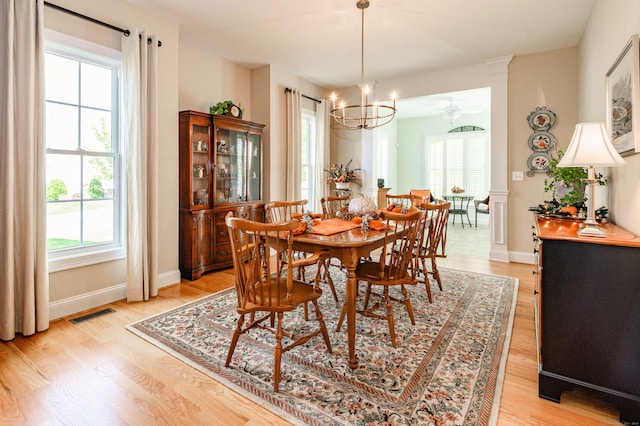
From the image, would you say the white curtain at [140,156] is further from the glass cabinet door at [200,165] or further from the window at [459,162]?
the window at [459,162]

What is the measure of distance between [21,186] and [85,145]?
29.6 inches

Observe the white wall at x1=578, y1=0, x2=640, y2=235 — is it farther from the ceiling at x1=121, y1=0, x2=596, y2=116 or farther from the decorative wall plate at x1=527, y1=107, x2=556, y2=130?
the decorative wall plate at x1=527, y1=107, x2=556, y2=130

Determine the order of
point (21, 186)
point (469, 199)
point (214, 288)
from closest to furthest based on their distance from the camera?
point (21, 186) < point (214, 288) < point (469, 199)

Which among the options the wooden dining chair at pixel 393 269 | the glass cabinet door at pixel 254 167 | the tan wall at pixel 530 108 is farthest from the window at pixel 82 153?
the tan wall at pixel 530 108

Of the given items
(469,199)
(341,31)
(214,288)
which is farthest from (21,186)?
(469,199)

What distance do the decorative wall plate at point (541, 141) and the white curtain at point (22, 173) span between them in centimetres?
548

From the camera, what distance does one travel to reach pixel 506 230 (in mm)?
4848

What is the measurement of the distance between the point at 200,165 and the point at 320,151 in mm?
2465

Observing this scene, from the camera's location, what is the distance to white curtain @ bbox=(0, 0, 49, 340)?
95.5 inches

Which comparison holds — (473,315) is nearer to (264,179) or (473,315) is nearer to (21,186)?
(264,179)

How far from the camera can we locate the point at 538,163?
4609mm

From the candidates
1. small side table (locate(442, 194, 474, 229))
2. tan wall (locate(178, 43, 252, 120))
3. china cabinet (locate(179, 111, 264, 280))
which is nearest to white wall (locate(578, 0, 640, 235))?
china cabinet (locate(179, 111, 264, 280))

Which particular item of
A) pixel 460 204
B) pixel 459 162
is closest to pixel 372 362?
pixel 460 204

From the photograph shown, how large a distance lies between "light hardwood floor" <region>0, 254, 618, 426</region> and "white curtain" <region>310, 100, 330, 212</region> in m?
3.99
